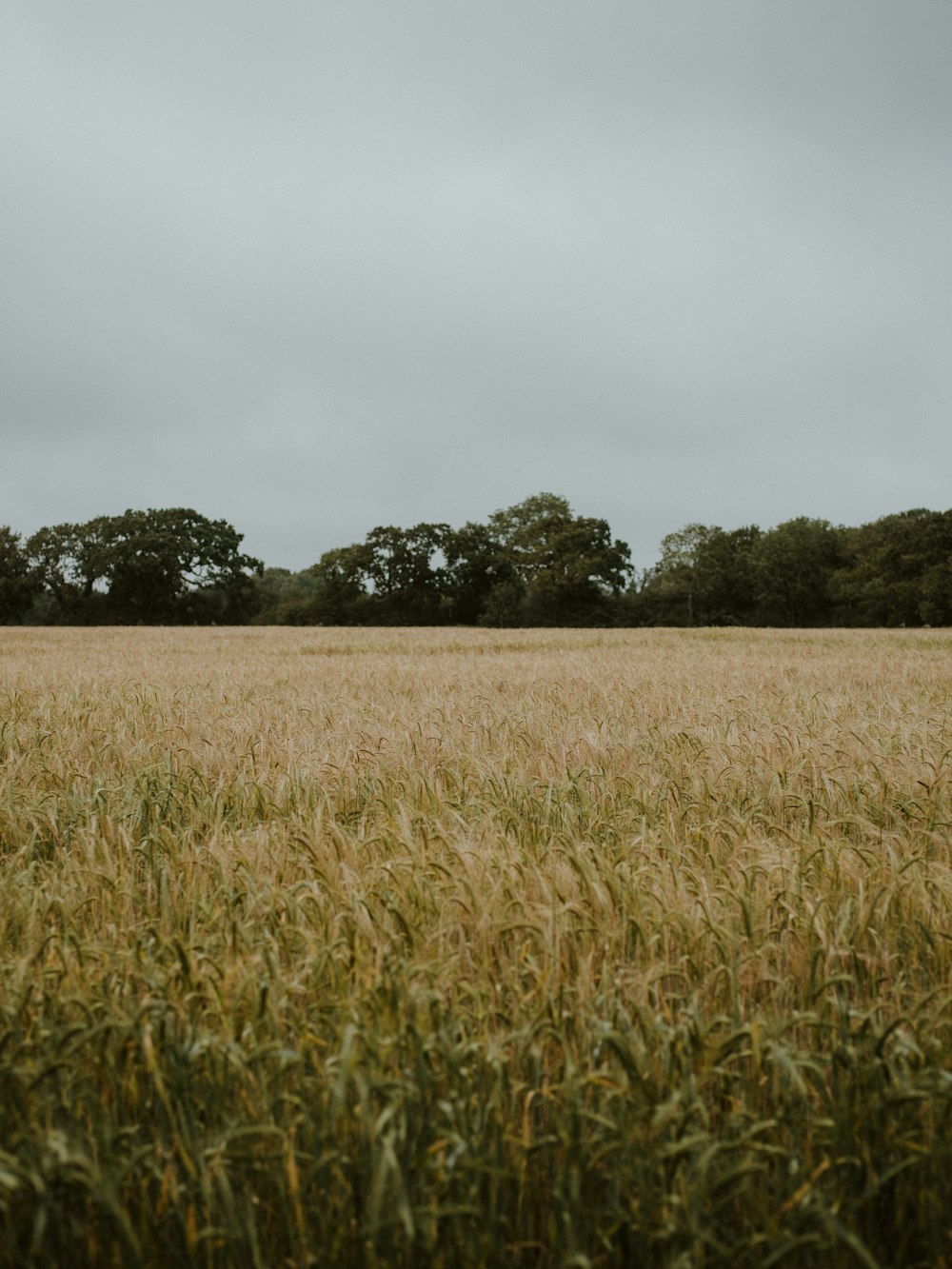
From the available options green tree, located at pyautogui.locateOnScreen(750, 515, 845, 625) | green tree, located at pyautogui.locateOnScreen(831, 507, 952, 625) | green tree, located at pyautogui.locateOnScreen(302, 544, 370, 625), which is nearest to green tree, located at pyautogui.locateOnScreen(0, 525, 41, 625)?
green tree, located at pyautogui.locateOnScreen(302, 544, 370, 625)

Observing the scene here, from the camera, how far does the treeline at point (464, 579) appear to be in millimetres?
66938

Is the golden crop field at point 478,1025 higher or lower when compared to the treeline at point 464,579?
lower

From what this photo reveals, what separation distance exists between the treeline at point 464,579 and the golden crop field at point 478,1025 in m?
62.4

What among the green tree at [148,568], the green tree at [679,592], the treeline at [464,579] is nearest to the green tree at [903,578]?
the treeline at [464,579]

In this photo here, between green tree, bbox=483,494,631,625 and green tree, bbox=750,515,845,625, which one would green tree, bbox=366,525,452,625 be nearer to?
green tree, bbox=483,494,631,625

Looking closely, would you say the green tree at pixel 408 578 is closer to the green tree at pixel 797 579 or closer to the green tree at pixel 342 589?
the green tree at pixel 342 589

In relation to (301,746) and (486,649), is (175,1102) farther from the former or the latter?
(486,649)

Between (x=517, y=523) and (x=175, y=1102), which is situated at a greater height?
(x=517, y=523)

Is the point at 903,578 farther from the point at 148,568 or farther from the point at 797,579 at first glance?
the point at 148,568

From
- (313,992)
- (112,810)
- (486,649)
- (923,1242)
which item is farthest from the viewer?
(486,649)

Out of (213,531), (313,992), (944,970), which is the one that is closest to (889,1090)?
(944,970)

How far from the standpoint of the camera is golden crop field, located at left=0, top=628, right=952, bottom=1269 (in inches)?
48.7

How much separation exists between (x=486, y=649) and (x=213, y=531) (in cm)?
6224

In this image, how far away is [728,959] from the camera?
1.89m
